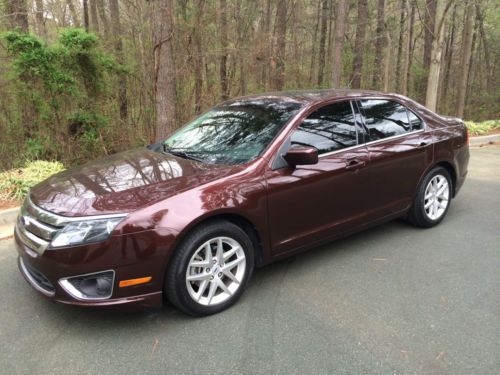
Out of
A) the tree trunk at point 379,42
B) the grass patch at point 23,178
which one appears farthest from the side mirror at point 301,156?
the tree trunk at point 379,42

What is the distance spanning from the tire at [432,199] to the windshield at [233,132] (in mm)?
1861

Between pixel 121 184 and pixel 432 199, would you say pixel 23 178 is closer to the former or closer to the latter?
pixel 121 184

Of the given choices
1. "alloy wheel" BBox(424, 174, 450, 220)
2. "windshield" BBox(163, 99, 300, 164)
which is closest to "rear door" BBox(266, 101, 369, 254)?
"windshield" BBox(163, 99, 300, 164)

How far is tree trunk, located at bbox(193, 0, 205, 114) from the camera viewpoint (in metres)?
10.0

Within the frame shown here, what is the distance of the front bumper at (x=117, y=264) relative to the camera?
2561 mm

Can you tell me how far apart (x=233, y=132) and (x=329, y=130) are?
34.7 inches

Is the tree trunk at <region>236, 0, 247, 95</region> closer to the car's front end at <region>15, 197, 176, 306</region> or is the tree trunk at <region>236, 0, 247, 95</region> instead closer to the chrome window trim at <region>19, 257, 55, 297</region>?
the chrome window trim at <region>19, 257, 55, 297</region>

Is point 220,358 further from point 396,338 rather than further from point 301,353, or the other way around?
point 396,338

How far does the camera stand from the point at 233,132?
12.2 feet

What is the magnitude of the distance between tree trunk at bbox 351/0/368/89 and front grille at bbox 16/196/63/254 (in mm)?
14745

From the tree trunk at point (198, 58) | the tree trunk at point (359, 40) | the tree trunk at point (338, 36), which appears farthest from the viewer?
the tree trunk at point (359, 40)

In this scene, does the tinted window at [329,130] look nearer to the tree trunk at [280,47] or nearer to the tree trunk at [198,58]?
the tree trunk at [198,58]

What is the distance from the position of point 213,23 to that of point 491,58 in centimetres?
1953

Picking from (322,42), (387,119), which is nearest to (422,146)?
(387,119)
